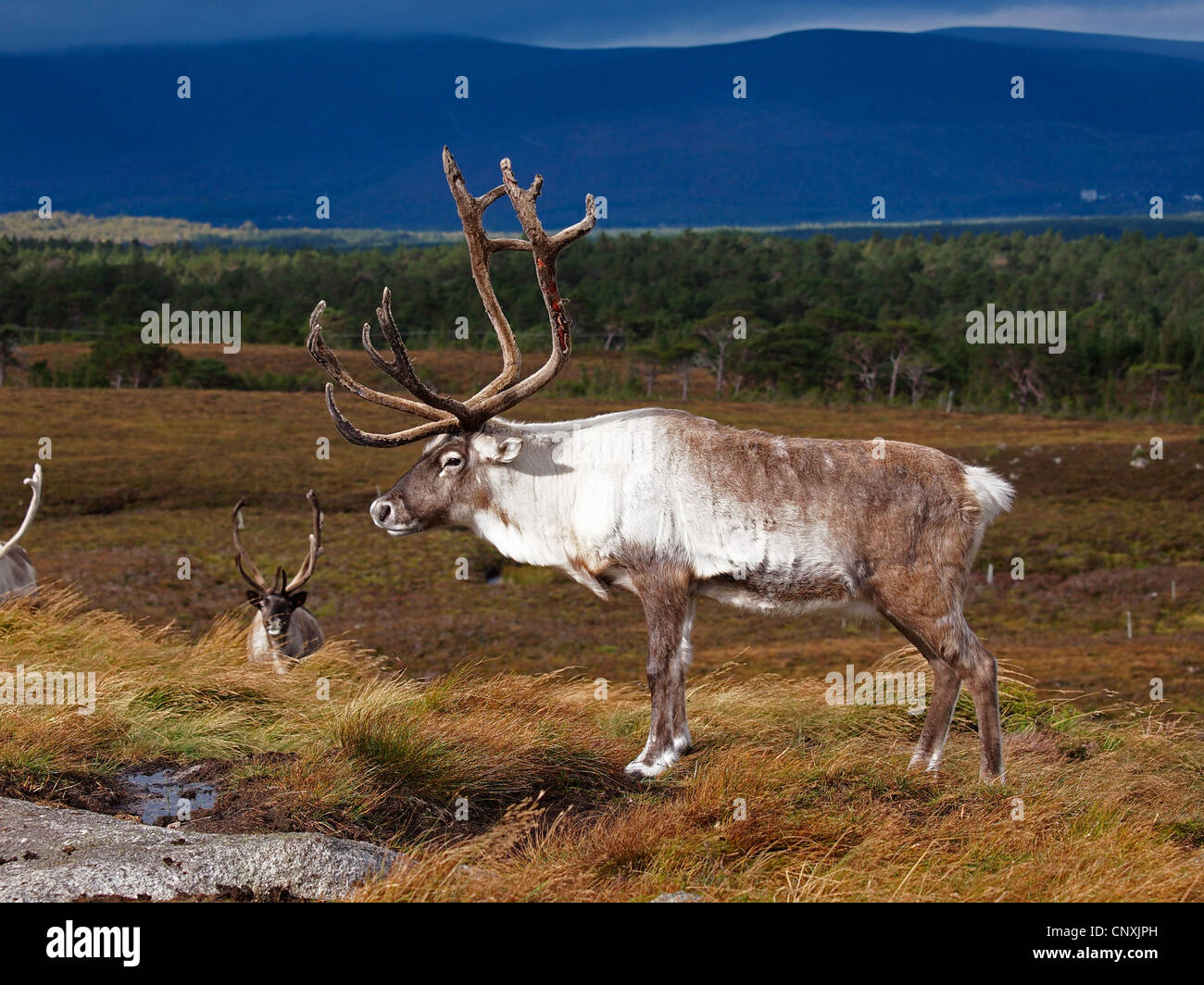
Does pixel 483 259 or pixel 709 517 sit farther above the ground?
pixel 483 259

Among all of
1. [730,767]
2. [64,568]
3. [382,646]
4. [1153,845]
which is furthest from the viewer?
[64,568]

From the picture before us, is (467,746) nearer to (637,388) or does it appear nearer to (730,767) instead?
(730,767)

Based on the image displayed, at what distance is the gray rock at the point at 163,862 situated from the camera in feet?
18.4

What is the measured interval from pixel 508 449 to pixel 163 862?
13.0 ft

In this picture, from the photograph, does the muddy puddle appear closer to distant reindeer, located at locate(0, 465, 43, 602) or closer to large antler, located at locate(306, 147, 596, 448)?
large antler, located at locate(306, 147, 596, 448)

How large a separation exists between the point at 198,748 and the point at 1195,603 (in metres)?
38.8

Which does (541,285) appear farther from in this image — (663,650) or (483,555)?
(483,555)

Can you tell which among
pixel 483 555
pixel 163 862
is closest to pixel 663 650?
pixel 163 862

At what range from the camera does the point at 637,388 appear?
108 metres

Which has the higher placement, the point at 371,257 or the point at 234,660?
the point at 371,257

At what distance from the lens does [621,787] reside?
8.00m

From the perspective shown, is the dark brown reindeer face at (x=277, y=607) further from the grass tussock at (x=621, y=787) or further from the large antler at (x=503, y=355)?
the large antler at (x=503, y=355)

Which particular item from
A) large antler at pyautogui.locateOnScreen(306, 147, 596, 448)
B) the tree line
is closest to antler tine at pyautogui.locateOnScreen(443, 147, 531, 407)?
large antler at pyautogui.locateOnScreen(306, 147, 596, 448)

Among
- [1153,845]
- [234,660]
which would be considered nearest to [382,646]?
[234,660]
